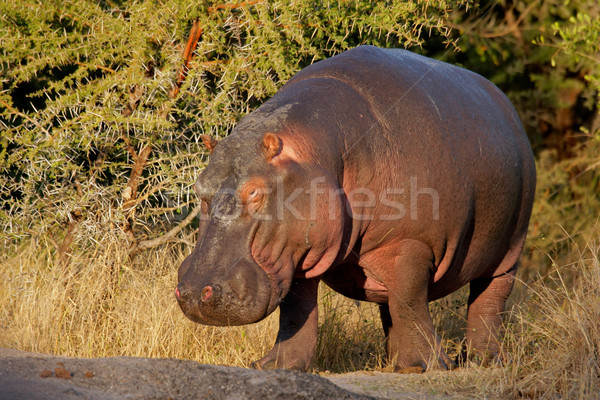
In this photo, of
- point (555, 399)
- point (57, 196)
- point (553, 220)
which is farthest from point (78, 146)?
point (553, 220)

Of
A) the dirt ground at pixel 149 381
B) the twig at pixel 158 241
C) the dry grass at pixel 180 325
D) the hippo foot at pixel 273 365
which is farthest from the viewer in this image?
the twig at pixel 158 241

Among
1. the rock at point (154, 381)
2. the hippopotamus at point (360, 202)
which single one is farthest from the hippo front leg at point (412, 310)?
the rock at point (154, 381)

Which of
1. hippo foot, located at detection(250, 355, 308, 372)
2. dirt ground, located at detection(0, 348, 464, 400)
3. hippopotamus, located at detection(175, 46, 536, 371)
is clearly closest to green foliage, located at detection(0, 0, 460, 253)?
hippopotamus, located at detection(175, 46, 536, 371)

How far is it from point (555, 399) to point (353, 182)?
146 centimetres

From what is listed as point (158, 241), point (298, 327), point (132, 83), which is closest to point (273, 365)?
point (298, 327)

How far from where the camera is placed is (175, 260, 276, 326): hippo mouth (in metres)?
3.72

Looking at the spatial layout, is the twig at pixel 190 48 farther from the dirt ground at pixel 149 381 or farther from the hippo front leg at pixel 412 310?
the dirt ground at pixel 149 381

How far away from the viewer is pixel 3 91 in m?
6.39

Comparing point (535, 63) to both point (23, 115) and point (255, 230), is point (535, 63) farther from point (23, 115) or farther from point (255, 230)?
point (255, 230)

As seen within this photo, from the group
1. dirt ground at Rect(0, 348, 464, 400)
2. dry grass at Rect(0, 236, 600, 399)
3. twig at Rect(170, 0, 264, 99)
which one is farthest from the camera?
twig at Rect(170, 0, 264, 99)

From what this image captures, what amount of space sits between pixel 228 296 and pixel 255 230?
1.16 ft

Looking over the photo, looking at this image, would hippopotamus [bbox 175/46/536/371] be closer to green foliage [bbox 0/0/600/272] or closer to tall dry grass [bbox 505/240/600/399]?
tall dry grass [bbox 505/240/600/399]

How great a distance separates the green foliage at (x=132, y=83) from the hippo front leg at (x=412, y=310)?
2.28 m

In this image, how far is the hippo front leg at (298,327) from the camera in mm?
4480
